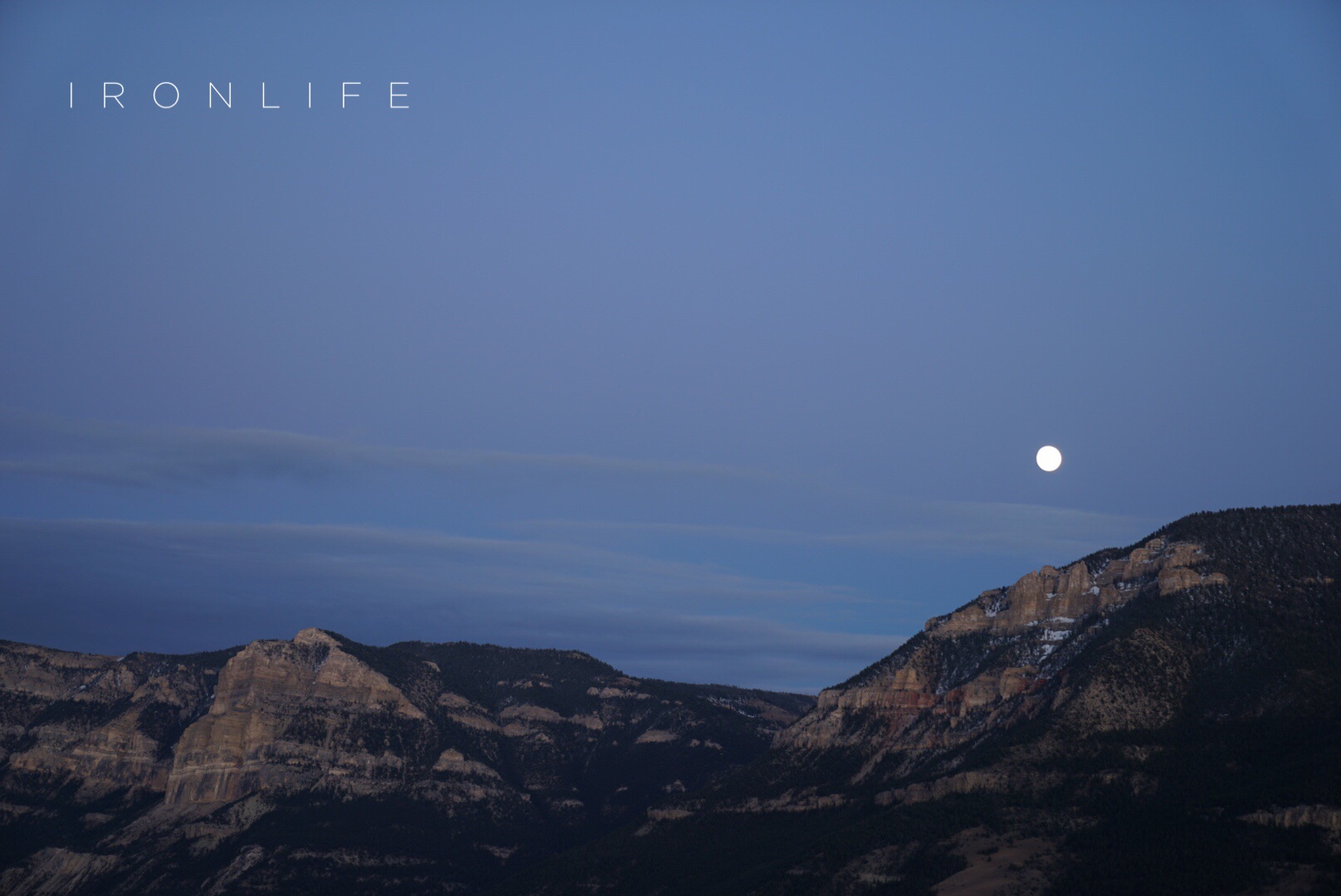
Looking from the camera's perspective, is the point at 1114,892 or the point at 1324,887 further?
the point at 1114,892

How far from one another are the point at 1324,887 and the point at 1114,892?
87.3 feet

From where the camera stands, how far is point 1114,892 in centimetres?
19238

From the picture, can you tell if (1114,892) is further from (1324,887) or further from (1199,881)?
(1324,887)

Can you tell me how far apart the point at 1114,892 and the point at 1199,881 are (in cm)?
1128

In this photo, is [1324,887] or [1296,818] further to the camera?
[1296,818]

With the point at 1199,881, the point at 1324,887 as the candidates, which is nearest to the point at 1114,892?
the point at 1199,881

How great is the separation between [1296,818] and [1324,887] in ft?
55.1

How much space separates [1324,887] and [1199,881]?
609 inches

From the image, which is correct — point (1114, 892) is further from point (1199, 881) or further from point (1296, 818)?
point (1296, 818)

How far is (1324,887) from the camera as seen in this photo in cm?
17888

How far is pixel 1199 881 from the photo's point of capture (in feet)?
616
